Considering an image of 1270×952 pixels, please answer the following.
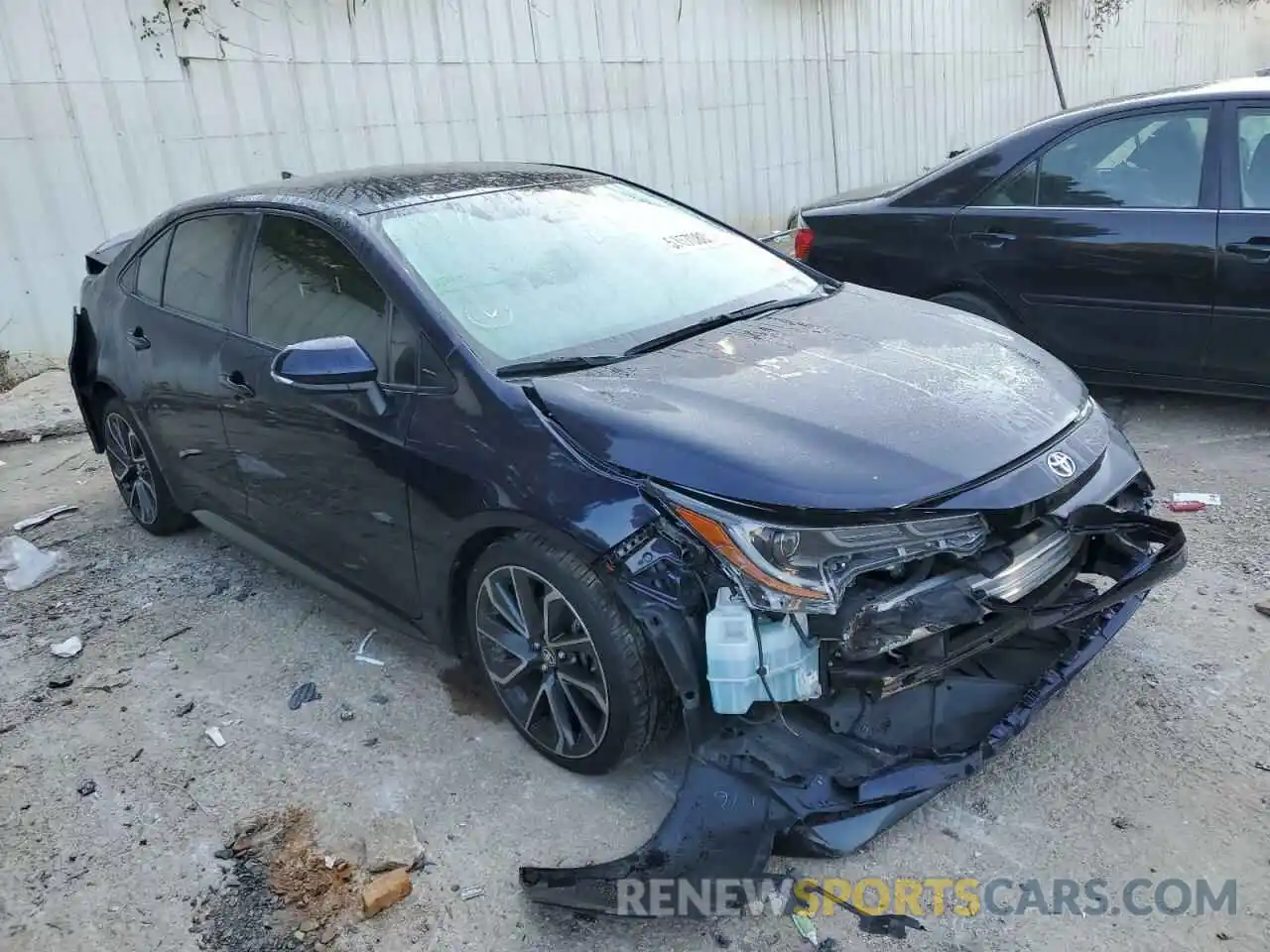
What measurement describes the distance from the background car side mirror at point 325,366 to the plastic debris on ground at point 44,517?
290cm

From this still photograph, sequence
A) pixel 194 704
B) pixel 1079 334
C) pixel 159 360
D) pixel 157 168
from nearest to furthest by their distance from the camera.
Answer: pixel 194 704 < pixel 159 360 < pixel 1079 334 < pixel 157 168

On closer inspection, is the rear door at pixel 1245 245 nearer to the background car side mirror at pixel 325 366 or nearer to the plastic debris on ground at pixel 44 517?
the background car side mirror at pixel 325 366

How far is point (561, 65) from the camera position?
8.91 metres

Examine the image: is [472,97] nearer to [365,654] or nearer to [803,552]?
[365,654]

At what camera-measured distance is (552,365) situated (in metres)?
2.91

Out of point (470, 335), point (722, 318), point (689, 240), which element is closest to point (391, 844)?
point (470, 335)

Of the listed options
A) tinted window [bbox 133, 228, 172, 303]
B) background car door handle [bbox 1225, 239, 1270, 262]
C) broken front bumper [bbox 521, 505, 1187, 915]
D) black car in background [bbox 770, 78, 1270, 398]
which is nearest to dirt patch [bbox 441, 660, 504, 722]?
broken front bumper [bbox 521, 505, 1187, 915]

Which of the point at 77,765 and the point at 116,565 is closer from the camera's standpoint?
the point at 77,765

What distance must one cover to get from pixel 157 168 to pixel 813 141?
22.6 ft

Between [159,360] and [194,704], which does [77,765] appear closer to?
[194,704]

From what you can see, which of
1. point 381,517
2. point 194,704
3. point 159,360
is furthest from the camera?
point 159,360

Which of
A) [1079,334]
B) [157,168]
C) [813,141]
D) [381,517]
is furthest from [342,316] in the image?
[813,141]

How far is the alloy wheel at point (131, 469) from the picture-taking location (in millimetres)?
4605

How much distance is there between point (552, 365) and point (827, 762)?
4.31ft
